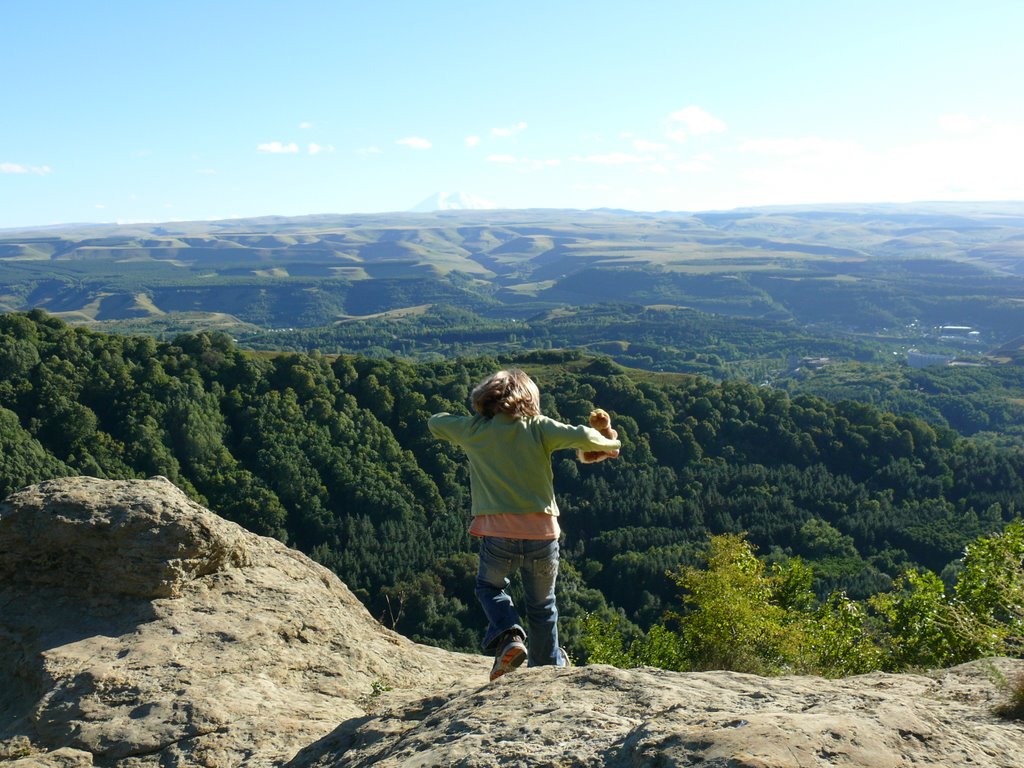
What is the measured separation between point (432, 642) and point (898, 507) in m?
57.9

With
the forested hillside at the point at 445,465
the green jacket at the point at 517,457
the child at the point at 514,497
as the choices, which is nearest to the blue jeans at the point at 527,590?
the child at the point at 514,497

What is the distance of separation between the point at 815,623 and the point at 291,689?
15.4 meters

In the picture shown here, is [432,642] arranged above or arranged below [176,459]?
below

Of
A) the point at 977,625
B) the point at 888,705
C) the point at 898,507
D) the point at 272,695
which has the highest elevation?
the point at 888,705

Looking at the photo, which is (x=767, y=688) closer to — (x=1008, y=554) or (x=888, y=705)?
(x=888, y=705)

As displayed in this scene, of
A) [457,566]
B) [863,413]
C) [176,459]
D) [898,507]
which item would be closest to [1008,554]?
[457,566]

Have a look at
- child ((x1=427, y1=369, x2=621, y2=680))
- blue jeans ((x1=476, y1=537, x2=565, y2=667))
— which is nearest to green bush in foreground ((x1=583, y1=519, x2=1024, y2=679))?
blue jeans ((x1=476, y1=537, x2=565, y2=667))

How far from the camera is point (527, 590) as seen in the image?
29.7 ft

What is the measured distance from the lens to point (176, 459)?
59188 millimetres

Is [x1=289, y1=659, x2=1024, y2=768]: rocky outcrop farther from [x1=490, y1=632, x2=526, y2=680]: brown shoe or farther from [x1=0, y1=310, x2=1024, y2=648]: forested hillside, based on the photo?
[x1=0, y1=310, x2=1024, y2=648]: forested hillside

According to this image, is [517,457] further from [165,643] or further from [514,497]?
[165,643]

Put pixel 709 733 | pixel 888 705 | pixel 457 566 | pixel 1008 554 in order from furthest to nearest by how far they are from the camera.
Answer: pixel 457 566 → pixel 1008 554 → pixel 888 705 → pixel 709 733

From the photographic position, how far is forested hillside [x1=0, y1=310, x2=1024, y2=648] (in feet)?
185

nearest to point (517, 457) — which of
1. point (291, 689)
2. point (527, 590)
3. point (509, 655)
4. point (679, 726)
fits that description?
point (527, 590)
